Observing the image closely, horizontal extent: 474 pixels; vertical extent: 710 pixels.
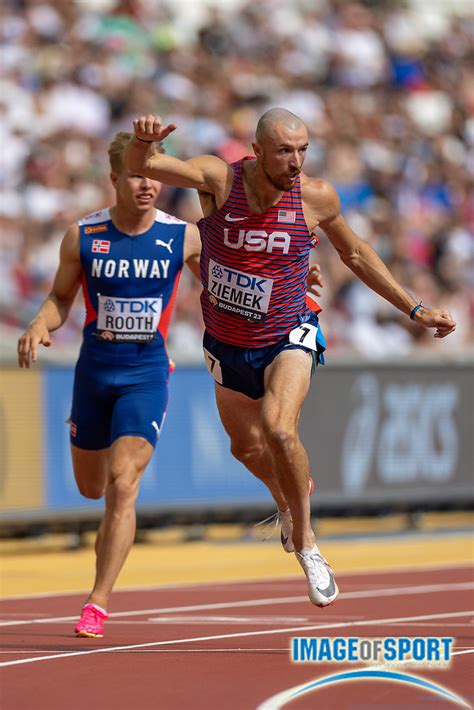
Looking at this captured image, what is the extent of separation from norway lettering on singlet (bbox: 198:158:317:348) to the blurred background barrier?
738cm

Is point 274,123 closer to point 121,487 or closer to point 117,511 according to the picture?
point 121,487

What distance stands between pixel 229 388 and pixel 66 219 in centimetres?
1033

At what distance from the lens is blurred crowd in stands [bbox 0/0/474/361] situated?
65.8 ft

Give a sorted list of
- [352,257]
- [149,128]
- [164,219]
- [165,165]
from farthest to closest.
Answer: [164,219] < [352,257] < [165,165] < [149,128]

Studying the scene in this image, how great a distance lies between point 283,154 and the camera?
881 cm

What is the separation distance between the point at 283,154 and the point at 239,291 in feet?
2.70

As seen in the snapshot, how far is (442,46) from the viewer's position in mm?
29703

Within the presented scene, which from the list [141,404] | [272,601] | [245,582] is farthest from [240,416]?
[245,582]

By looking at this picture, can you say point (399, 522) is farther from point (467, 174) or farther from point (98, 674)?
point (98, 674)

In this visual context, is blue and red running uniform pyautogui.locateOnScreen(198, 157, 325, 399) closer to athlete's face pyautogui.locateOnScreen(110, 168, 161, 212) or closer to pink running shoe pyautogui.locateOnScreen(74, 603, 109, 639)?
athlete's face pyautogui.locateOnScreen(110, 168, 161, 212)

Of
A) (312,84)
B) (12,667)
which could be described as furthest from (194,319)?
(12,667)

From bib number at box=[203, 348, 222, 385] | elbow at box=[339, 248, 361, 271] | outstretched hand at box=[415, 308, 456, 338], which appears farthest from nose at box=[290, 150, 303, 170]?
bib number at box=[203, 348, 222, 385]

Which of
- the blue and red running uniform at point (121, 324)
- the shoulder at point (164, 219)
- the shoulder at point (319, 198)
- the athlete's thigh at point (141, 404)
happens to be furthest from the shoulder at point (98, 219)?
the shoulder at point (319, 198)

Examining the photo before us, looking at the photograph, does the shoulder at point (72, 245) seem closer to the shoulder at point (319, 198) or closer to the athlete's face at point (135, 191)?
the athlete's face at point (135, 191)
